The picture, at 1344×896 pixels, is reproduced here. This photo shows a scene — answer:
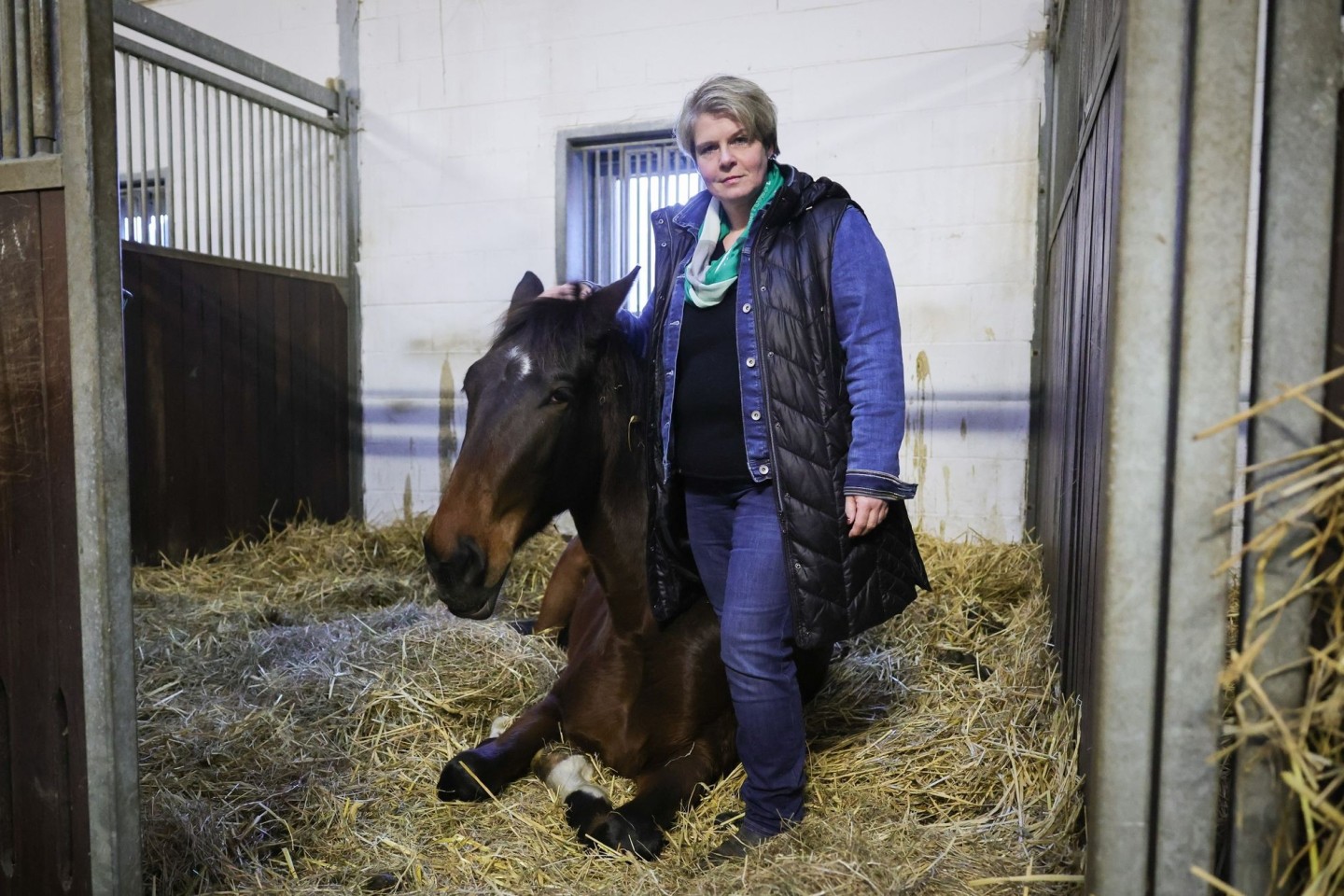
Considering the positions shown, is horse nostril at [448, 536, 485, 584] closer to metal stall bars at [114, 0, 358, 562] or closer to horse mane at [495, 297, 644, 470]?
horse mane at [495, 297, 644, 470]

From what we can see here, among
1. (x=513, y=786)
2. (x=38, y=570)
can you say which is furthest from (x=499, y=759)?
(x=38, y=570)

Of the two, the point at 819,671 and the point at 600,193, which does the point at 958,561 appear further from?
the point at 600,193

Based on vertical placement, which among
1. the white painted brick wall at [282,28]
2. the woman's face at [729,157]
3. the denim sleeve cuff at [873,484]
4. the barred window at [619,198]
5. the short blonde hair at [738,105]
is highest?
the white painted brick wall at [282,28]

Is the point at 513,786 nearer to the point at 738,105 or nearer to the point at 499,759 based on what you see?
the point at 499,759

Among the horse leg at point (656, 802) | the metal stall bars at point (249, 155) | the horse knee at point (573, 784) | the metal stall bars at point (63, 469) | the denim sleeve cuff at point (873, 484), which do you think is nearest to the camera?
the metal stall bars at point (63, 469)

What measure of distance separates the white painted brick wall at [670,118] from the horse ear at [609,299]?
257 centimetres

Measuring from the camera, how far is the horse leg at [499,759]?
200 cm

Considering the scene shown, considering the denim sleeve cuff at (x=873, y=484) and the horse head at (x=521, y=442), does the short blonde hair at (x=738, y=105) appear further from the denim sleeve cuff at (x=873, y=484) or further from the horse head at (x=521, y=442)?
the denim sleeve cuff at (x=873, y=484)

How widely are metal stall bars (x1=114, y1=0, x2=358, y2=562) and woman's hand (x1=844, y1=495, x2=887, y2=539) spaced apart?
3.40m

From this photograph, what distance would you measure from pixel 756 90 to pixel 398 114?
13.2 feet

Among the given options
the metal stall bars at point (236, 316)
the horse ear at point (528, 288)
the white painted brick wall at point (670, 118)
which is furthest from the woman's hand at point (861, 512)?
the metal stall bars at point (236, 316)

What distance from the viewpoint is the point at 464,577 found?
1753 mm

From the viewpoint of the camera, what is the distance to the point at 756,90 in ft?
5.53

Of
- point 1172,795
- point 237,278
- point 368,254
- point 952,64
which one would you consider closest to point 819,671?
point 1172,795
